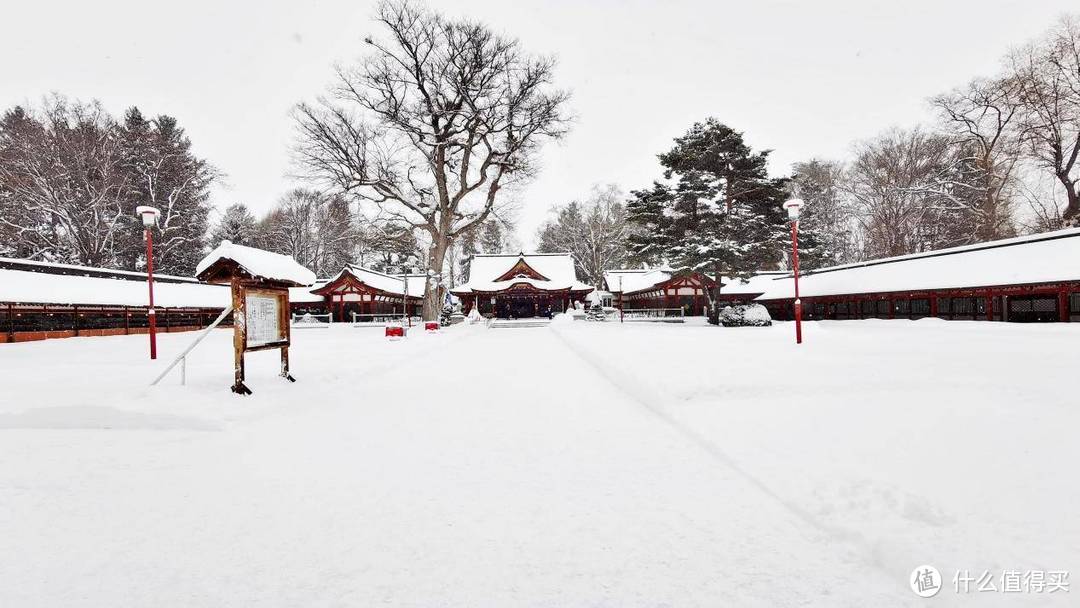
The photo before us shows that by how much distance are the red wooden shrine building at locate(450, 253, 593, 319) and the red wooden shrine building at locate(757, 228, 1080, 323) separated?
22.1 m

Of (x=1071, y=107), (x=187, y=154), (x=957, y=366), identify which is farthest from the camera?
(x=187, y=154)

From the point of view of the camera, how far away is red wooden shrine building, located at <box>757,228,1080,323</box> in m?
17.6

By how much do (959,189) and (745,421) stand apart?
40.7 meters

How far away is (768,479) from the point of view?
3932 mm

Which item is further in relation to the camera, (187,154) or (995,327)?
(187,154)

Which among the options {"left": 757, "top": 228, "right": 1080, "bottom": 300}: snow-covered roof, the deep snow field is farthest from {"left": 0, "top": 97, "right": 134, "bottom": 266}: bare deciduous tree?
{"left": 757, "top": 228, "right": 1080, "bottom": 300}: snow-covered roof

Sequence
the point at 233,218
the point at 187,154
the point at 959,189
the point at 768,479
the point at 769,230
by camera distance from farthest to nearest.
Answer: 1. the point at 233,218
2. the point at 187,154
3. the point at 959,189
4. the point at 769,230
5. the point at 768,479

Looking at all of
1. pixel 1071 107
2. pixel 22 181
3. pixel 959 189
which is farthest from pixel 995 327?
pixel 22 181

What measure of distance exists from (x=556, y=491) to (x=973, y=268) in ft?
82.5

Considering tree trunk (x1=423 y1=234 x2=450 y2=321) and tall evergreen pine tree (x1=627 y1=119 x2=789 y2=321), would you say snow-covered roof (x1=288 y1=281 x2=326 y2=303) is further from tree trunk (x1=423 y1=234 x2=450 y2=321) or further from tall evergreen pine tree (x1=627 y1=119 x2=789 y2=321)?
tall evergreen pine tree (x1=627 y1=119 x2=789 y2=321)

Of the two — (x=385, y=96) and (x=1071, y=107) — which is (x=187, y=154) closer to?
(x=385, y=96)

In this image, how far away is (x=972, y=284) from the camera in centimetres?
1981

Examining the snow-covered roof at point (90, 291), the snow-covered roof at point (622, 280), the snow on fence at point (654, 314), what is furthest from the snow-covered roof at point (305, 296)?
the snow-covered roof at point (622, 280)

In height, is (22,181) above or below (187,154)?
below
